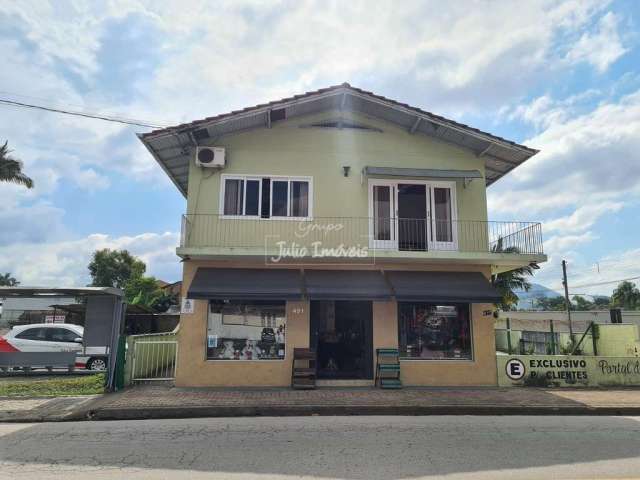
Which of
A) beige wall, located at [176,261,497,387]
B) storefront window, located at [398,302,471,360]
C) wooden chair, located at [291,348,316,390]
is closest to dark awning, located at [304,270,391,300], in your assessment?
beige wall, located at [176,261,497,387]

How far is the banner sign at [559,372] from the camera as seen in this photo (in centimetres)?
1230

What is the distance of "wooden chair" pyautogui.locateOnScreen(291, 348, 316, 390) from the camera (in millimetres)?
11539

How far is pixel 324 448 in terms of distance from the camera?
6.63 metres

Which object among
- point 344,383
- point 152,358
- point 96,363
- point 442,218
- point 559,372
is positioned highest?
point 442,218

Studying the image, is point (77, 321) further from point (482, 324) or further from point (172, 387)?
point (482, 324)

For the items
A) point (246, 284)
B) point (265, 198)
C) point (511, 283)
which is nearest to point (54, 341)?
point (246, 284)

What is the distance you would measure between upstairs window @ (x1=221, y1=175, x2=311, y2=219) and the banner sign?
Result: 6.98 meters

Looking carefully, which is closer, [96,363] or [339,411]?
[339,411]

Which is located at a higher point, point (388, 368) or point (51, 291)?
point (51, 291)

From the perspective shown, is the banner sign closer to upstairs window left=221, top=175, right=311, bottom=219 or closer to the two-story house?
the two-story house

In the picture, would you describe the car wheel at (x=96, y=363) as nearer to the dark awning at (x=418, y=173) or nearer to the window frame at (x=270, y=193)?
the window frame at (x=270, y=193)

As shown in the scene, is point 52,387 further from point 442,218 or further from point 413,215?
point 442,218

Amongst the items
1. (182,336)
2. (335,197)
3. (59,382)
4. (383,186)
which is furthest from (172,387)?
(383,186)

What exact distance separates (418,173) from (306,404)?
6999mm
